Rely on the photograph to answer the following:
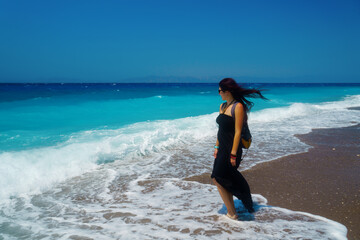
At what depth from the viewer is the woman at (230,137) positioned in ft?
11.2

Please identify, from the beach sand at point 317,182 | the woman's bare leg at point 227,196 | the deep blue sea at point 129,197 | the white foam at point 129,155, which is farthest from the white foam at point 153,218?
the white foam at point 129,155

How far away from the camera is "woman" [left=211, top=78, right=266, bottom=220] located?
134 inches

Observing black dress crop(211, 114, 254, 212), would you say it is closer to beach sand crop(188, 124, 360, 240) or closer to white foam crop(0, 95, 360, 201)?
beach sand crop(188, 124, 360, 240)

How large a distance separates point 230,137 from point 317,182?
2.63 m

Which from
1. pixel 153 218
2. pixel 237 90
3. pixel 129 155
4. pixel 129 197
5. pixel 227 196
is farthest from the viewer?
pixel 129 155

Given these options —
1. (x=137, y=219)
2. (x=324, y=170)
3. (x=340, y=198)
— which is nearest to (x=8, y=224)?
(x=137, y=219)

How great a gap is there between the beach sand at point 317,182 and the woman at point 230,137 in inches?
41.0

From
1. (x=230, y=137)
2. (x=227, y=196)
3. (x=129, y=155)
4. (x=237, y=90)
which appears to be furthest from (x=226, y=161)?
(x=129, y=155)

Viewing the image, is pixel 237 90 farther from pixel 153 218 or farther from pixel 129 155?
pixel 129 155

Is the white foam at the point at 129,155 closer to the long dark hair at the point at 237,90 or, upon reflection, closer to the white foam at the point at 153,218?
the white foam at the point at 153,218

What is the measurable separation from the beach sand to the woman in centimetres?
104

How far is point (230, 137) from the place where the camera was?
353 cm

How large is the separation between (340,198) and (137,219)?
10.1 ft

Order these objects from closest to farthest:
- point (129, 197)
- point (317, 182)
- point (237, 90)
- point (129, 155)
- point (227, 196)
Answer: point (237, 90) → point (227, 196) → point (129, 197) → point (317, 182) → point (129, 155)
